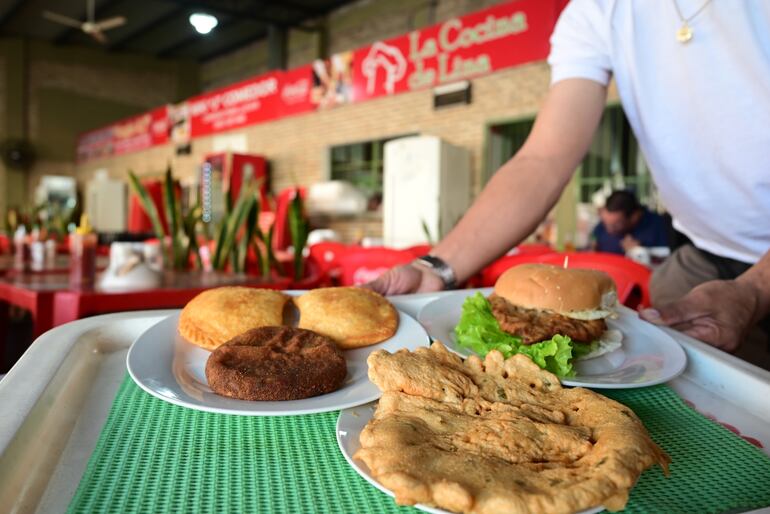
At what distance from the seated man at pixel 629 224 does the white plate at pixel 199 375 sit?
16.0 feet

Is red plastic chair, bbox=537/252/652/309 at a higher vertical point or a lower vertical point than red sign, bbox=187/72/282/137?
lower

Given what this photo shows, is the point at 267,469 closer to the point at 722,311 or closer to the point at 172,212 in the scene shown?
the point at 722,311

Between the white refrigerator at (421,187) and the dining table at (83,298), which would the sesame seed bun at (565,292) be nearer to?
the dining table at (83,298)

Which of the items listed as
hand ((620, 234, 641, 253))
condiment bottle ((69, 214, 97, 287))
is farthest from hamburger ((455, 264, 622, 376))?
hand ((620, 234, 641, 253))

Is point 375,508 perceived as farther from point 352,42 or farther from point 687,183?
point 352,42

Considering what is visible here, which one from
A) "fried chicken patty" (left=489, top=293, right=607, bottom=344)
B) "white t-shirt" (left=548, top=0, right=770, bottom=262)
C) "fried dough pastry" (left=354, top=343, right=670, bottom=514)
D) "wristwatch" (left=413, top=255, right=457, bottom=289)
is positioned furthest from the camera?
"wristwatch" (left=413, top=255, right=457, bottom=289)

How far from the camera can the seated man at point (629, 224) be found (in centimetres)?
521

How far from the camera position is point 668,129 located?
1.40 meters

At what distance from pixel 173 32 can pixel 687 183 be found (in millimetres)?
15019

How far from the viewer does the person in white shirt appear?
4.11ft

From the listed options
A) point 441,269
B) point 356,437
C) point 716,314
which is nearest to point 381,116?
point 441,269

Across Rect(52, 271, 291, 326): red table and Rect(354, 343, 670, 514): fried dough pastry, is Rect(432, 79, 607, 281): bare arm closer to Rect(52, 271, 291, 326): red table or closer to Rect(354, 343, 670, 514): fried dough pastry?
Rect(354, 343, 670, 514): fried dough pastry

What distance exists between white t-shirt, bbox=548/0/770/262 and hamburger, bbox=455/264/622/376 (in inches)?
20.6

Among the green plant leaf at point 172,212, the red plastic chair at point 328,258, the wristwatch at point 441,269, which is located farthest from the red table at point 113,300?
the wristwatch at point 441,269
